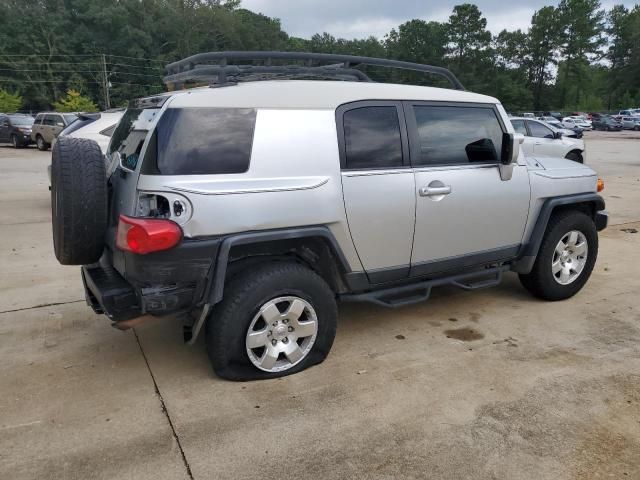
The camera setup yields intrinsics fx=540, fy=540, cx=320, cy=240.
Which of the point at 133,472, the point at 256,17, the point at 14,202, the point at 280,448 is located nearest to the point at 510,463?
the point at 280,448

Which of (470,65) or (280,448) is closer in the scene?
(280,448)

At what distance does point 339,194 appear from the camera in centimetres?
341

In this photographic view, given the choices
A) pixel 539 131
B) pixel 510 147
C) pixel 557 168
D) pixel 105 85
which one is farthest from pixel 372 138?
pixel 105 85

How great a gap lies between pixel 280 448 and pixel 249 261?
112cm

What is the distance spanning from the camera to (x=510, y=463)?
2631 millimetres

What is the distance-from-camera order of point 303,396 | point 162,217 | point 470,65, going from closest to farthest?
point 162,217 < point 303,396 < point 470,65

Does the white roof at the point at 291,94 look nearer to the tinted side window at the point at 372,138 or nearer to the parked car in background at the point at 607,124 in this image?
the tinted side window at the point at 372,138

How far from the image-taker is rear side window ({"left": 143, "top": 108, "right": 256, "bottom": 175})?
299cm

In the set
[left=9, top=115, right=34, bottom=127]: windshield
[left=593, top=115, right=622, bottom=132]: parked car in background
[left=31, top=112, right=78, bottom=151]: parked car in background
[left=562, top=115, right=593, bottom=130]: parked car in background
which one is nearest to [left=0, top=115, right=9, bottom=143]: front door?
[left=9, top=115, right=34, bottom=127]: windshield

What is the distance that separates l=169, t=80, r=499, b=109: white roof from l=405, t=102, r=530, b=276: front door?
210 mm

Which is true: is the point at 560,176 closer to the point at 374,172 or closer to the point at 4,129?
the point at 374,172

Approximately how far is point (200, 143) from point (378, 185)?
119 cm

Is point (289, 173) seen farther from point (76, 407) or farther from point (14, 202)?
point (14, 202)

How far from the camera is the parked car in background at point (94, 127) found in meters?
9.09
